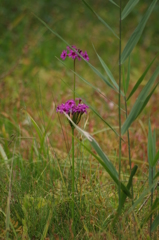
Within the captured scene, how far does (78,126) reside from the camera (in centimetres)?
136

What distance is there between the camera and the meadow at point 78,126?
4.50ft

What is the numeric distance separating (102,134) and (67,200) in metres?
1.19

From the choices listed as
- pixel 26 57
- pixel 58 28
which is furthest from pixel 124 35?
pixel 26 57

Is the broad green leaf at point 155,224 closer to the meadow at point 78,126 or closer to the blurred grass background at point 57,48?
the meadow at point 78,126

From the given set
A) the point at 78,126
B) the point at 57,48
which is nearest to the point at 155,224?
the point at 78,126

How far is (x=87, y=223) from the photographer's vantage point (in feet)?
5.15

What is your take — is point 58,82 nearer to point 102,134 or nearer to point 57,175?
point 102,134

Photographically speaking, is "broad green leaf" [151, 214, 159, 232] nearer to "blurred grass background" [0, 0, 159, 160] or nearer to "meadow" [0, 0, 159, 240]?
"meadow" [0, 0, 159, 240]

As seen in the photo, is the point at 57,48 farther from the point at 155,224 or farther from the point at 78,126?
the point at 155,224

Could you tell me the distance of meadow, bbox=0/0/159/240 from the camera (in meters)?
1.37

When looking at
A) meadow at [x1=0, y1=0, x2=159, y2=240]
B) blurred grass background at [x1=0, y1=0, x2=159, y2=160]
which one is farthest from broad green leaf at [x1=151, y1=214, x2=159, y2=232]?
blurred grass background at [x1=0, y1=0, x2=159, y2=160]

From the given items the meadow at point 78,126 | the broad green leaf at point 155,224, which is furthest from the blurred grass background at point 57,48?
the broad green leaf at point 155,224

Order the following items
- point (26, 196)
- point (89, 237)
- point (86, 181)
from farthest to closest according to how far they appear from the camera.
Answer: point (86, 181) → point (26, 196) → point (89, 237)

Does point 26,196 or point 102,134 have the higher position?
point 102,134
